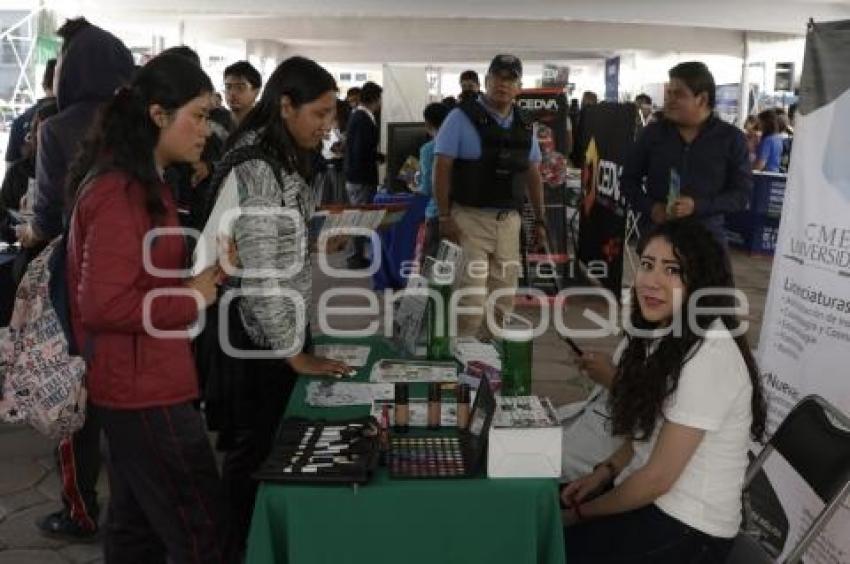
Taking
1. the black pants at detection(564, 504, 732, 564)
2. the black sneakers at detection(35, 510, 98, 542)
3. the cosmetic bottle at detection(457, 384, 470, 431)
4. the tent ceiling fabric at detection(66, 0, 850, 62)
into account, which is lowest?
the black sneakers at detection(35, 510, 98, 542)

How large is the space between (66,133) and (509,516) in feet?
5.61

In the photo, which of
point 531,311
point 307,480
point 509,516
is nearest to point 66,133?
point 307,480

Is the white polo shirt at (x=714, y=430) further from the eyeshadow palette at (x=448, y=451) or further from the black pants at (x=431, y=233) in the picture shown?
the black pants at (x=431, y=233)

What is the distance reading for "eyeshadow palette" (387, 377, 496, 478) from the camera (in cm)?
155

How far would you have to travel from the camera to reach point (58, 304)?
5.45ft

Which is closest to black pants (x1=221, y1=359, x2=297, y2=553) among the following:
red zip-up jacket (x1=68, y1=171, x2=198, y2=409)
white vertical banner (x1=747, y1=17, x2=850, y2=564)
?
red zip-up jacket (x1=68, y1=171, x2=198, y2=409)

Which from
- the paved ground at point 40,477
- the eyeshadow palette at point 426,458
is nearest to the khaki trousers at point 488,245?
the paved ground at point 40,477

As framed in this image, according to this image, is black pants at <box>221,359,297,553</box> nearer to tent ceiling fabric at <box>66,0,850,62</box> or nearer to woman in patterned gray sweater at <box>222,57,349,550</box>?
woman in patterned gray sweater at <box>222,57,349,550</box>

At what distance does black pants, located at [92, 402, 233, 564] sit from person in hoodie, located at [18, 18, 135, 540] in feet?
2.60

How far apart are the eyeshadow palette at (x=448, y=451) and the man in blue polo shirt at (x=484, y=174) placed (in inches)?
84.3

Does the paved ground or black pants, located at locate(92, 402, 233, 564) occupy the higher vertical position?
black pants, located at locate(92, 402, 233, 564)

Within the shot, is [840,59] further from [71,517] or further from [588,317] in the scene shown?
[588,317]

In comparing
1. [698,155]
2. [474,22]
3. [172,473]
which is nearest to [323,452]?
[172,473]

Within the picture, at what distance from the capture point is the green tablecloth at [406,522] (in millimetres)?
1494
